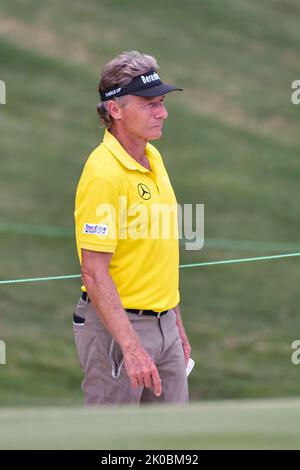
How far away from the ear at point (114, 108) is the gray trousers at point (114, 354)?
83 cm

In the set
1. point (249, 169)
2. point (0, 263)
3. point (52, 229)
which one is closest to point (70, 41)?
point (249, 169)

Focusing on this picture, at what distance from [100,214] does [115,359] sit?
0.65 metres

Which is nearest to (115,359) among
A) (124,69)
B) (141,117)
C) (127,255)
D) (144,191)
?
(127,255)

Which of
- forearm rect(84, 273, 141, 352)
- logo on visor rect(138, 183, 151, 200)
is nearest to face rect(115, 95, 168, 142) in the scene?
logo on visor rect(138, 183, 151, 200)

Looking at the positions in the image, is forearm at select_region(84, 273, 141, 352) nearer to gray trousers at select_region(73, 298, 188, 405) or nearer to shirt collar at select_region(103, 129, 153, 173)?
gray trousers at select_region(73, 298, 188, 405)

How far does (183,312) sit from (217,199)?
326cm

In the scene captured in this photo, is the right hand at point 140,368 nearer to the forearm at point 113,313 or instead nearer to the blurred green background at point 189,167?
the forearm at point 113,313

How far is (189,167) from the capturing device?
56.2 ft

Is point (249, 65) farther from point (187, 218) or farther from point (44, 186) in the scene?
point (187, 218)

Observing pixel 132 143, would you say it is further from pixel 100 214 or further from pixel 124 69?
pixel 100 214

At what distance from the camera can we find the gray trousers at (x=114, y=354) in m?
5.74

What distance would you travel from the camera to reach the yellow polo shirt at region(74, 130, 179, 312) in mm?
5578

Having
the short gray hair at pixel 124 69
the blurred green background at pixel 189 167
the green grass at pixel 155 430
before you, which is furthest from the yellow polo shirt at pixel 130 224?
the blurred green background at pixel 189 167

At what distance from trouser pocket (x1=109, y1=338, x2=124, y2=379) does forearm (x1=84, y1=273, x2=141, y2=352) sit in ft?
0.67
